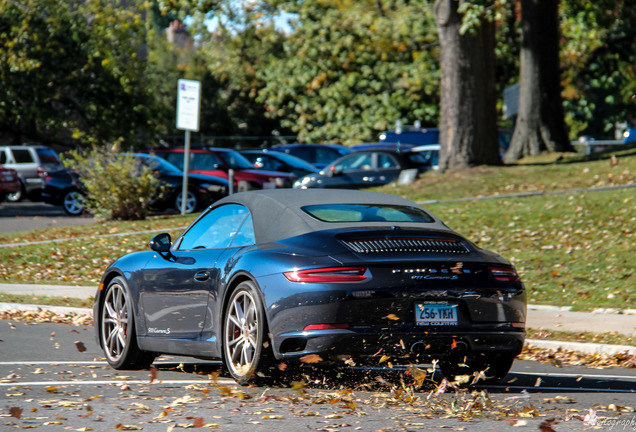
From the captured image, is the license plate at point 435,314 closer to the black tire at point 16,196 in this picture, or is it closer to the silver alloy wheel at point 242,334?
the silver alloy wheel at point 242,334

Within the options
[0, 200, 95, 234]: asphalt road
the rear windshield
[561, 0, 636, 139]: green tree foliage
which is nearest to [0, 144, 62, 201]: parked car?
[0, 200, 95, 234]: asphalt road

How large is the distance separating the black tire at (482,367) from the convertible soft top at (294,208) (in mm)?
965

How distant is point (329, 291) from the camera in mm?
6512

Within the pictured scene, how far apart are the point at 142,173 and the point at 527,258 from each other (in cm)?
975

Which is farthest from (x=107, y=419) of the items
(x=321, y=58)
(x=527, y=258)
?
(x=321, y=58)

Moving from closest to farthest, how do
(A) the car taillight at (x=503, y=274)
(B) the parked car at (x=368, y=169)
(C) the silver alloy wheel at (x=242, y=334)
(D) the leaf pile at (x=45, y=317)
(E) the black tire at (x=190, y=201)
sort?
(C) the silver alloy wheel at (x=242, y=334)
(A) the car taillight at (x=503, y=274)
(D) the leaf pile at (x=45, y=317)
(B) the parked car at (x=368, y=169)
(E) the black tire at (x=190, y=201)

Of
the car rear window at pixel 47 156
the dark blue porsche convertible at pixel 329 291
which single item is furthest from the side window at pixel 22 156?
the dark blue porsche convertible at pixel 329 291

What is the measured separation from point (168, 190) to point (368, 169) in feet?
15.4

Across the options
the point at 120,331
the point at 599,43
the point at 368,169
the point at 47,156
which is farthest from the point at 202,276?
the point at 599,43

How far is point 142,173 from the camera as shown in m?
21.5

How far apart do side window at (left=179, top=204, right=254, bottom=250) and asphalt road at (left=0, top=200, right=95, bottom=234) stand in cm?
1515

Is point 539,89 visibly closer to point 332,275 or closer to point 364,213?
point 364,213

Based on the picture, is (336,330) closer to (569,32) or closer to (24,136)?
(569,32)

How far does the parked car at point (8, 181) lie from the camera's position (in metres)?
30.8
